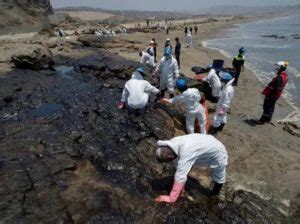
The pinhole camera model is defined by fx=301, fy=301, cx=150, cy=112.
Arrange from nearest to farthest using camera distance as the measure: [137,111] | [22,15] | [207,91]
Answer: [137,111], [207,91], [22,15]

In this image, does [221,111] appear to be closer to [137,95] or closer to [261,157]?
[261,157]

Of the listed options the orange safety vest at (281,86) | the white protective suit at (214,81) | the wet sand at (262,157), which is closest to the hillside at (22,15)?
the white protective suit at (214,81)

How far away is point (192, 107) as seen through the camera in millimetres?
7520

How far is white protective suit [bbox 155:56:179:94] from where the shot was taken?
9875 millimetres

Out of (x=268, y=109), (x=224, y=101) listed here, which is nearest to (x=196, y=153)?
(x=224, y=101)

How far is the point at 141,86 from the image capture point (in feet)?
26.3

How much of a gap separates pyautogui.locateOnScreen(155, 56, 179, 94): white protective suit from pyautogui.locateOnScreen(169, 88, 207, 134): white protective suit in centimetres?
250

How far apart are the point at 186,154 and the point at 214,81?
22.6 ft

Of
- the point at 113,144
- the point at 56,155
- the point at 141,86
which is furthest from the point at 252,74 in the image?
the point at 56,155

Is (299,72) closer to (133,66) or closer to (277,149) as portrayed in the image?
(133,66)

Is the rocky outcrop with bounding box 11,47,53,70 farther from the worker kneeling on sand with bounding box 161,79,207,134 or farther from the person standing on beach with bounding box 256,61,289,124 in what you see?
the person standing on beach with bounding box 256,61,289,124

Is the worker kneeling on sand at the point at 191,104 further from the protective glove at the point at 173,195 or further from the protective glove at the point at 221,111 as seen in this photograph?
the protective glove at the point at 173,195

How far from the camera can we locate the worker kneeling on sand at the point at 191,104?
7363 mm

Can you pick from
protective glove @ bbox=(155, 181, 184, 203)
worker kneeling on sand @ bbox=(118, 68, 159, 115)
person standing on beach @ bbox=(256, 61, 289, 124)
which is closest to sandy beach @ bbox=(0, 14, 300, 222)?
person standing on beach @ bbox=(256, 61, 289, 124)
